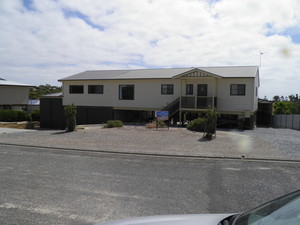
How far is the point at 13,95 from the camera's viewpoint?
39.5 metres

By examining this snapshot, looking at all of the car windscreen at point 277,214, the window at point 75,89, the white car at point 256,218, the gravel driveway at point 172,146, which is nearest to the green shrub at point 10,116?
the window at point 75,89

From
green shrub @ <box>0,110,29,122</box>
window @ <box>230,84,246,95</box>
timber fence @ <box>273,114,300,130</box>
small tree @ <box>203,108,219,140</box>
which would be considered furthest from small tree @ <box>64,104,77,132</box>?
timber fence @ <box>273,114,300,130</box>

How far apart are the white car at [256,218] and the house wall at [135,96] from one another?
22802 millimetres

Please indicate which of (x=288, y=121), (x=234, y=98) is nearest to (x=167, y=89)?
(x=234, y=98)

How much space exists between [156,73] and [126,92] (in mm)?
3725

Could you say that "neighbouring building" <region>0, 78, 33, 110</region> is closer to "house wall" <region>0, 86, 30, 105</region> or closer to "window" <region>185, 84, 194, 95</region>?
"house wall" <region>0, 86, 30, 105</region>

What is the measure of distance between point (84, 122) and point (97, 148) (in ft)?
60.4

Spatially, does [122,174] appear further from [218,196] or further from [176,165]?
[218,196]

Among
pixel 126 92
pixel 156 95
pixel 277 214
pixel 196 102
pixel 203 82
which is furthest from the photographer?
pixel 126 92

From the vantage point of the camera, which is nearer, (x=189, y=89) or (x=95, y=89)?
(x=189, y=89)

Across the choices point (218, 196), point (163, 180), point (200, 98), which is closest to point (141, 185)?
point (163, 180)

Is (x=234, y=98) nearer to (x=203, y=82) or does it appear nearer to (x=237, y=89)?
(x=237, y=89)

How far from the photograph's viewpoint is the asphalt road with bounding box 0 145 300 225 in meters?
4.72

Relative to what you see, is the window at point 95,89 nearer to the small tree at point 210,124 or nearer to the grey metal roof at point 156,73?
the grey metal roof at point 156,73
